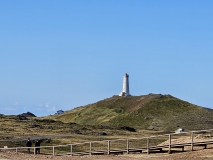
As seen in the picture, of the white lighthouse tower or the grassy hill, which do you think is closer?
the grassy hill

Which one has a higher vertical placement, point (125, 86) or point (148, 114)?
point (125, 86)

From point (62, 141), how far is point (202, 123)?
33176mm

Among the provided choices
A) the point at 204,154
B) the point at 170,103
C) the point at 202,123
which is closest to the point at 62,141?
the point at 204,154

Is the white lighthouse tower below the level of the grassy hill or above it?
above

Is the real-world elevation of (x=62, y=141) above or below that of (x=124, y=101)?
below

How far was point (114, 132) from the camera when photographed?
8000 centimetres

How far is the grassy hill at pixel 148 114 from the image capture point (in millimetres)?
91188

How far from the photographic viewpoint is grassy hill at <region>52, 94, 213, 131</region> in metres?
91.2

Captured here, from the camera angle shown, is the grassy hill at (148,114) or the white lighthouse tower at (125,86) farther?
the white lighthouse tower at (125,86)

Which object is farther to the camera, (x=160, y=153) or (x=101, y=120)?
(x=101, y=120)

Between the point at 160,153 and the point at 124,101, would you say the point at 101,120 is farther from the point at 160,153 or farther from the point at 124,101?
the point at 160,153

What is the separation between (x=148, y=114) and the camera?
9612 cm

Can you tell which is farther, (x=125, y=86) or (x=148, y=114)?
(x=125, y=86)

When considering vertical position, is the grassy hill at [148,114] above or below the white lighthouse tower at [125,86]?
below
